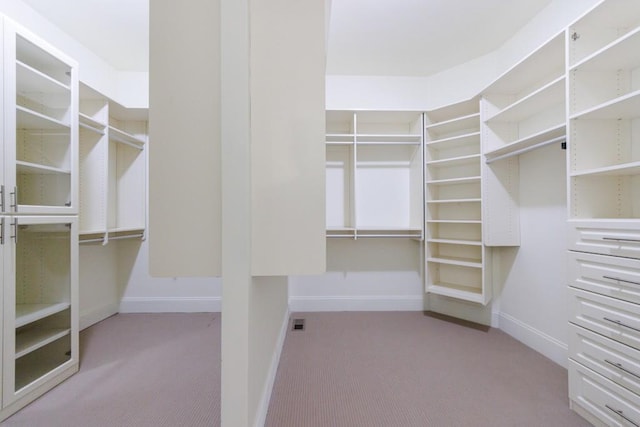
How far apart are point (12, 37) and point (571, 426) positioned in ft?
12.6

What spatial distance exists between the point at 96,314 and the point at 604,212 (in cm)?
446

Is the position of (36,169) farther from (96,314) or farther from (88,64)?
(96,314)

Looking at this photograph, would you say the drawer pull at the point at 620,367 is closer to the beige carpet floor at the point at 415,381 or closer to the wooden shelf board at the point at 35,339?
the beige carpet floor at the point at 415,381

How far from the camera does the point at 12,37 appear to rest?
64.3 inches

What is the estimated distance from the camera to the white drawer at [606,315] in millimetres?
1327

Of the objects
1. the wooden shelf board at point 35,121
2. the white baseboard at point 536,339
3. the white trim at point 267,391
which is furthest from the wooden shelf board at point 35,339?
the white baseboard at point 536,339

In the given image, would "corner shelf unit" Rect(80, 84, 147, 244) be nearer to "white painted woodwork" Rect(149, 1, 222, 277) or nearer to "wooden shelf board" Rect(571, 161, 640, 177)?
"white painted woodwork" Rect(149, 1, 222, 277)

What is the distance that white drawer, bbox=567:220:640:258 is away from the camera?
52.5 inches

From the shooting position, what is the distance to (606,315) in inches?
56.7

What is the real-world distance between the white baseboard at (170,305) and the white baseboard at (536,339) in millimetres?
3129

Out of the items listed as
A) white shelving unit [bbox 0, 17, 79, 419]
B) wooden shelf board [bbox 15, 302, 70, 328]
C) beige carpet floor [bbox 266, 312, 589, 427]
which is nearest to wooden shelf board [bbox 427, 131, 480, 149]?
beige carpet floor [bbox 266, 312, 589, 427]

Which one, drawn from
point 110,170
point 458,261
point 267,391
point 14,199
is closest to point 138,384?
point 267,391

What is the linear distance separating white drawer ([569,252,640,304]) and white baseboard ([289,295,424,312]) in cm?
188

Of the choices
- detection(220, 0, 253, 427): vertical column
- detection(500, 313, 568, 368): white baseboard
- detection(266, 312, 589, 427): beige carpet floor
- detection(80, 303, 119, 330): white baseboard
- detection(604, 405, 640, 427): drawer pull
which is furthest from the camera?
detection(80, 303, 119, 330): white baseboard
